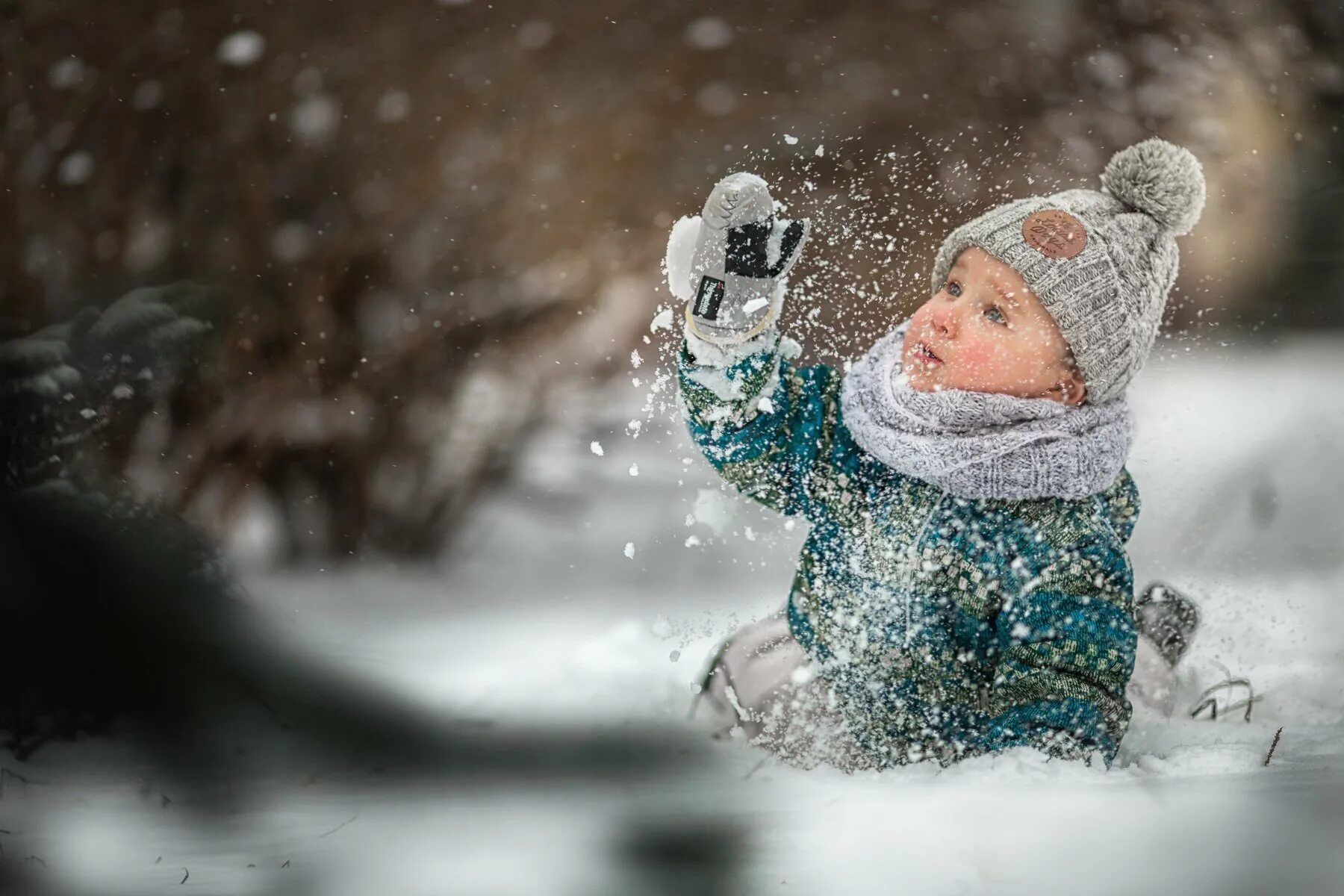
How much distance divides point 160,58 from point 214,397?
21cm

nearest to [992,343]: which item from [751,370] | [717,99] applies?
[751,370]

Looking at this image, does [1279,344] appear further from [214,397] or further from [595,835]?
[214,397]

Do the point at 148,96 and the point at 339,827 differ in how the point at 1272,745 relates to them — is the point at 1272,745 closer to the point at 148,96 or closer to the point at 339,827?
the point at 339,827

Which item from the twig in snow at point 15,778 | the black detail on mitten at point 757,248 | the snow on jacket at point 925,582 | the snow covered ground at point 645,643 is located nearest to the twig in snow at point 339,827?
the snow covered ground at point 645,643

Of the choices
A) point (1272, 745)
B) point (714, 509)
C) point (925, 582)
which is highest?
point (714, 509)

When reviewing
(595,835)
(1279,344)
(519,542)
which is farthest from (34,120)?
(1279,344)

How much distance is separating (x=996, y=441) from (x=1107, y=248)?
122 mm

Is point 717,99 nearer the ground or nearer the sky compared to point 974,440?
nearer the sky

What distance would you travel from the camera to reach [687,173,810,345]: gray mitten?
590 mm

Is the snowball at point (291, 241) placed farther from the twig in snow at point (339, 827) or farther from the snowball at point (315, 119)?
the twig in snow at point (339, 827)

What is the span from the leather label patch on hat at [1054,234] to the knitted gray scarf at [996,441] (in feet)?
0.26

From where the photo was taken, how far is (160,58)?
2.31 ft

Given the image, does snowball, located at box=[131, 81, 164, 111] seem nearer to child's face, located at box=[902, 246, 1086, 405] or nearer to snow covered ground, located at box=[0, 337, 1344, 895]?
snow covered ground, located at box=[0, 337, 1344, 895]

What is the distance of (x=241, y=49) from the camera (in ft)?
2.29
